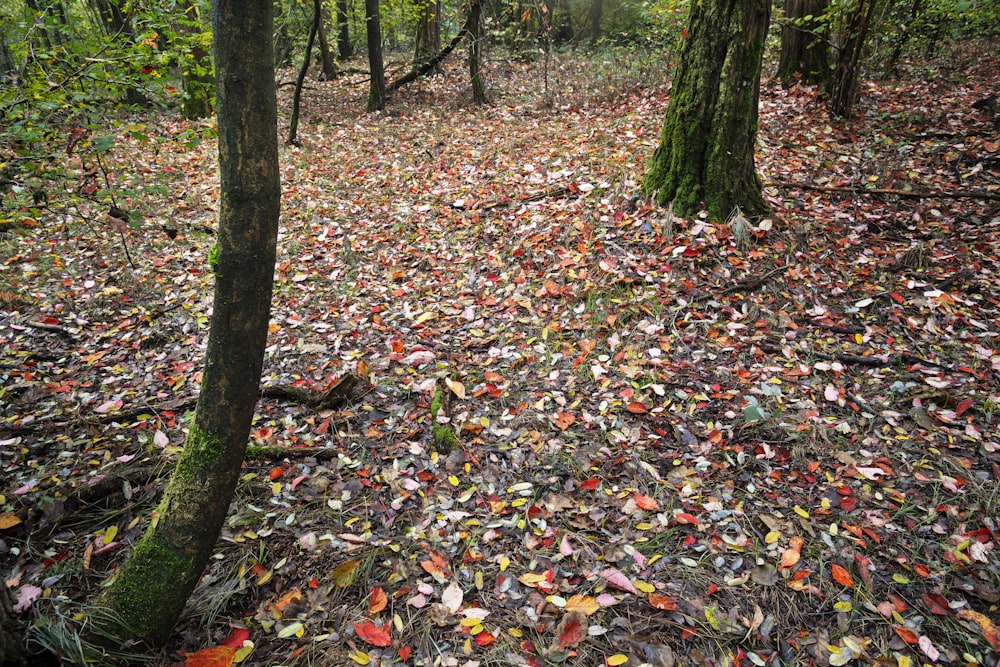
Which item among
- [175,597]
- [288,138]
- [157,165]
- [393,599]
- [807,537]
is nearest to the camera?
[175,597]

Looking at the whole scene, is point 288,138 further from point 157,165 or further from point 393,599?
point 393,599

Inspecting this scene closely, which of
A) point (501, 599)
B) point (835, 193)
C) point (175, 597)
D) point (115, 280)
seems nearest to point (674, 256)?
point (835, 193)

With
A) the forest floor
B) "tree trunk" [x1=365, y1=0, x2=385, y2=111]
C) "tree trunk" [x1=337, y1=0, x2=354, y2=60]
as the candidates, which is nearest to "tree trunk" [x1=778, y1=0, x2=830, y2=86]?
the forest floor

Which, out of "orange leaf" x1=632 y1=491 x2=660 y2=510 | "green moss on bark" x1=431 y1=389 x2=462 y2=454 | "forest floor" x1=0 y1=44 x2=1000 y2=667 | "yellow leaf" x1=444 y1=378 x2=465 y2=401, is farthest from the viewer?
"yellow leaf" x1=444 y1=378 x2=465 y2=401

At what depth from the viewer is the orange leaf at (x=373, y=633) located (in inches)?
95.0

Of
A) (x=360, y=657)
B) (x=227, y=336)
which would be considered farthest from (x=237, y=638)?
(x=227, y=336)

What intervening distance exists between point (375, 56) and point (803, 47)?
803cm

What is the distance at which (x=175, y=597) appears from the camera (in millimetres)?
2281

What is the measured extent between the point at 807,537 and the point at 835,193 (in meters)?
4.31

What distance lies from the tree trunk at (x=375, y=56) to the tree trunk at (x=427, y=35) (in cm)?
154

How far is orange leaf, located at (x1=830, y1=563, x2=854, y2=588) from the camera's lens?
2.60 metres

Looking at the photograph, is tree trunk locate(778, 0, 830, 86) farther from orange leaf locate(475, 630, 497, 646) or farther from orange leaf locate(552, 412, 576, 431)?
orange leaf locate(475, 630, 497, 646)

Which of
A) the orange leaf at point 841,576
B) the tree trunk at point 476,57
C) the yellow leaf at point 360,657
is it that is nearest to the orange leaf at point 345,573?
the yellow leaf at point 360,657

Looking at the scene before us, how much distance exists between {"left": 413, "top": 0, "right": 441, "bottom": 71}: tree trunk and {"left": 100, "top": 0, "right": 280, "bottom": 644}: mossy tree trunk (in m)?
12.0
